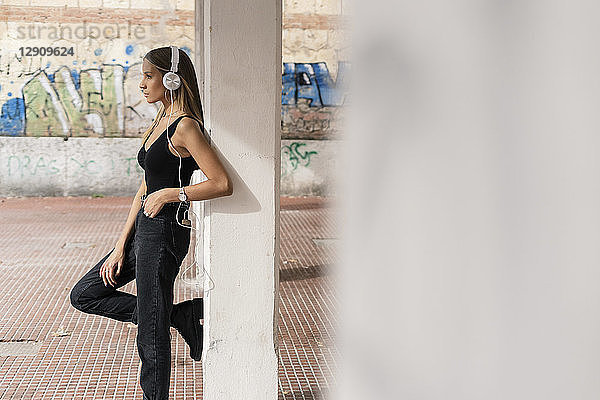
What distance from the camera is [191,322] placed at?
4371 millimetres

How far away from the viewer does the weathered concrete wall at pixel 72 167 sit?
1565cm

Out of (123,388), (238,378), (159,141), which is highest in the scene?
(159,141)

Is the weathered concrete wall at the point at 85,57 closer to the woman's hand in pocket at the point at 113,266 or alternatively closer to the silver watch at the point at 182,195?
the woman's hand in pocket at the point at 113,266

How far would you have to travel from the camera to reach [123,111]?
1592cm

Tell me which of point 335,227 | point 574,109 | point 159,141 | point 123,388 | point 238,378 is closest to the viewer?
point 574,109

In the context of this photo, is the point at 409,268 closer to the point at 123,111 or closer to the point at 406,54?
the point at 406,54

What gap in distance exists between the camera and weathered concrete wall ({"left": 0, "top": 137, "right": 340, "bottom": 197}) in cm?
1565

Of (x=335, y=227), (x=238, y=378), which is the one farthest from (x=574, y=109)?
(x=238, y=378)

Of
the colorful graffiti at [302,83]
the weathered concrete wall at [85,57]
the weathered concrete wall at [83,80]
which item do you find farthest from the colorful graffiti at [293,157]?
the colorful graffiti at [302,83]

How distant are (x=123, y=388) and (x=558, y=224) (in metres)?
5.29

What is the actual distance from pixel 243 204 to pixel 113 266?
73 centimetres

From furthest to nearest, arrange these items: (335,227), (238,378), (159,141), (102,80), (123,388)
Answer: (102,80) → (123,388) → (238,378) → (159,141) → (335,227)

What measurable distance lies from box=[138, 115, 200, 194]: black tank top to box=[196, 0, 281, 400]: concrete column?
0.24 meters

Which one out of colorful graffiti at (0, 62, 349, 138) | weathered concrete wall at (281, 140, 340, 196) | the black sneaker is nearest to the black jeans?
the black sneaker
